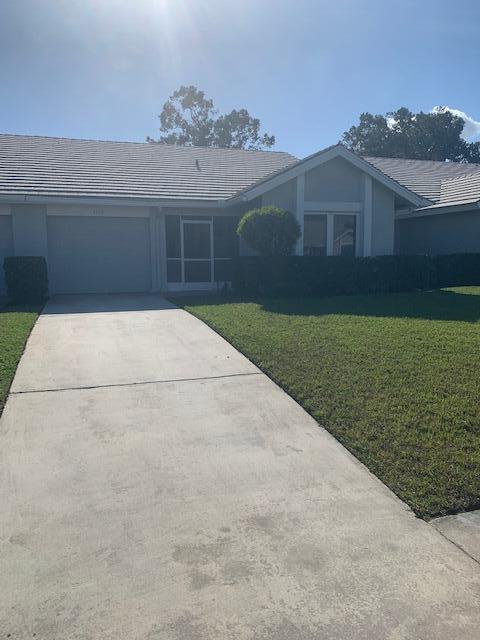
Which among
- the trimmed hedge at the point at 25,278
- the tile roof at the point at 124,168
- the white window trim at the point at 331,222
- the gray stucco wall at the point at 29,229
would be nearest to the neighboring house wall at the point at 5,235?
the gray stucco wall at the point at 29,229

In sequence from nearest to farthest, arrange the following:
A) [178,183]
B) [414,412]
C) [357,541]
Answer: [357,541] → [414,412] → [178,183]

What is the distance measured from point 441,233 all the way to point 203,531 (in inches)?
668

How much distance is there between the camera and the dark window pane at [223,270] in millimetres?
16562

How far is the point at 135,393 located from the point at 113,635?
139 inches

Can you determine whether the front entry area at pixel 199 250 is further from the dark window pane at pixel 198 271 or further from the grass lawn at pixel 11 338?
the grass lawn at pixel 11 338

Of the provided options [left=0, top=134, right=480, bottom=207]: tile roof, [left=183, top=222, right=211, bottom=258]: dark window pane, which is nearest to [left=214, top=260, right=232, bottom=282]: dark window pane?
[left=183, top=222, right=211, bottom=258]: dark window pane

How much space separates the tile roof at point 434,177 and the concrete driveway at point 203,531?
578 inches

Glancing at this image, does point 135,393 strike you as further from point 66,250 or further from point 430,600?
point 66,250

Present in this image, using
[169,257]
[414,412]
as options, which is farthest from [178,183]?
[414,412]

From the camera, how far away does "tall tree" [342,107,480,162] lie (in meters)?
47.8

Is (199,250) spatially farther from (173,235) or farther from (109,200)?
(109,200)

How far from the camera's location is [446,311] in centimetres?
1042

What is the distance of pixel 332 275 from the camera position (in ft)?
43.7

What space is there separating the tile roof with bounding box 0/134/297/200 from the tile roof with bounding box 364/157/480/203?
4.55 meters
